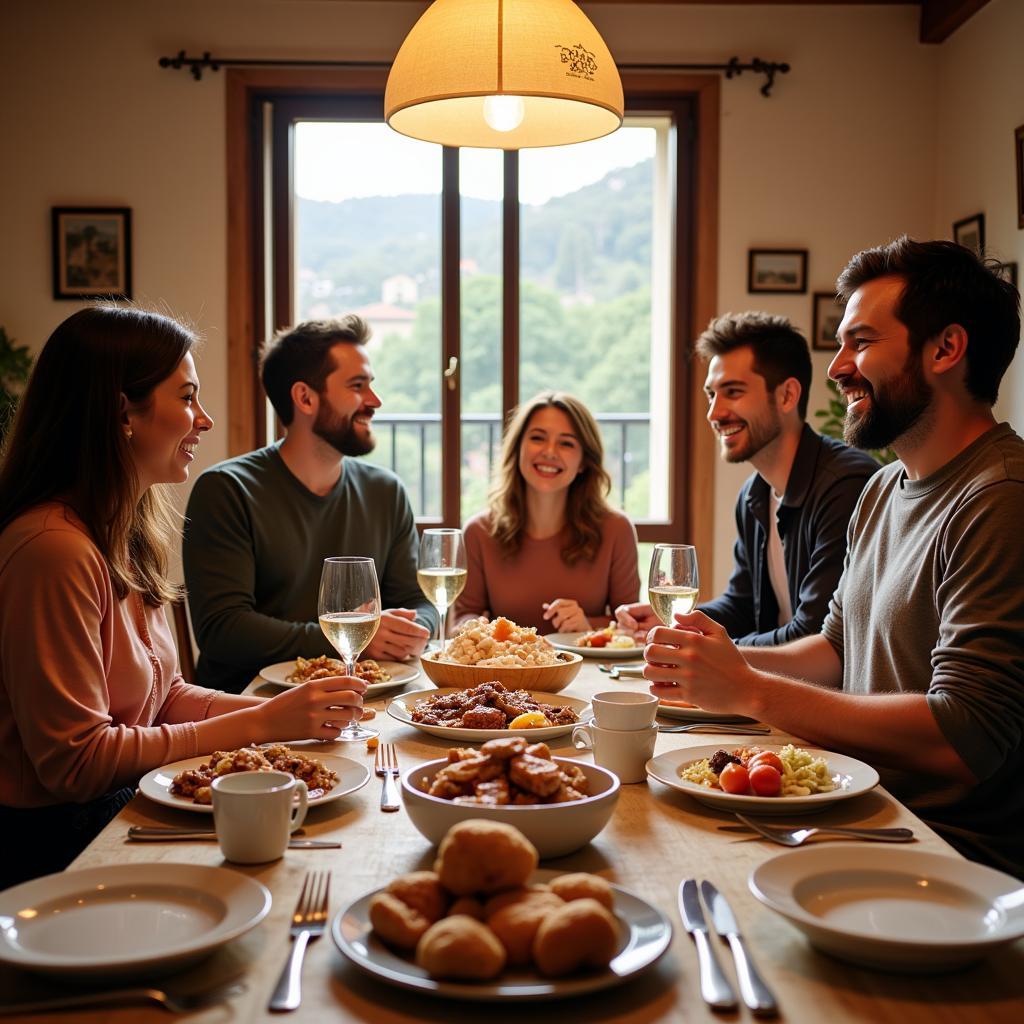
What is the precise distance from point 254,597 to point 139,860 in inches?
64.8

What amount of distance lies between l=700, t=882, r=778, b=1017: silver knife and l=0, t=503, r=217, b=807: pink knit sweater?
0.75 meters

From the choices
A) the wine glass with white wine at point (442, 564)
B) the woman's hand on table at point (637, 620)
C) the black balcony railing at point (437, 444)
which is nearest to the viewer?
the wine glass with white wine at point (442, 564)

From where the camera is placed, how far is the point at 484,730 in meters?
1.55

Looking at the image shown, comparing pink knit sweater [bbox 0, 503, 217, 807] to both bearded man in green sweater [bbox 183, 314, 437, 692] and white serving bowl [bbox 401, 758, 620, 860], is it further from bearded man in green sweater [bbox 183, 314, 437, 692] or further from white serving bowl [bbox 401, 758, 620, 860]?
bearded man in green sweater [bbox 183, 314, 437, 692]

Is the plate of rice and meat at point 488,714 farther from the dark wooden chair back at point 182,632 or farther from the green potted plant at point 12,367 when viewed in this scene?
the green potted plant at point 12,367

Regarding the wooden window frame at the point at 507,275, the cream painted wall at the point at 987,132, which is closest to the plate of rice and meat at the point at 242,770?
the cream painted wall at the point at 987,132

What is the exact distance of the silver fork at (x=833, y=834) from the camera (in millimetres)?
1182

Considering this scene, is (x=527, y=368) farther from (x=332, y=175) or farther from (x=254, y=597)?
(x=254, y=597)

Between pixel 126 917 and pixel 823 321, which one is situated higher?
pixel 823 321

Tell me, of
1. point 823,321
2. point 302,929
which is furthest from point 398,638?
point 823,321

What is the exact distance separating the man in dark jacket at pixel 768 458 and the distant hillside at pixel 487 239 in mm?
1710

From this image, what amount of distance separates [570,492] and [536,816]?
229 cm

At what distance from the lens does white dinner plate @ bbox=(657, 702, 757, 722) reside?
5.65 ft

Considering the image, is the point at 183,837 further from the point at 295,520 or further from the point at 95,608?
the point at 295,520
